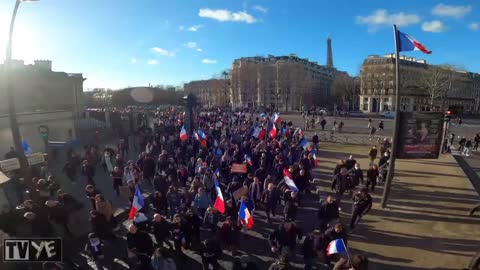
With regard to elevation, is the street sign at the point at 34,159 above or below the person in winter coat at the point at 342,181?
above

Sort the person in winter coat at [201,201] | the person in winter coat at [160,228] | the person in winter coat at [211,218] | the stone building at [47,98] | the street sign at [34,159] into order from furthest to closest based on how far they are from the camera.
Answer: the stone building at [47,98] → the street sign at [34,159] → the person in winter coat at [201,201] → the person in winter coat at [211,218] → the person in winter coat at [160,228]

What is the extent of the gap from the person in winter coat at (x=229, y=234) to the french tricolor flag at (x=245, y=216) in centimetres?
35

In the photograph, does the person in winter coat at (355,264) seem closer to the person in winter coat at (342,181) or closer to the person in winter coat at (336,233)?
the person in winter coat at (336,233)

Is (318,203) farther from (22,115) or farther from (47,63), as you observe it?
(47,63)

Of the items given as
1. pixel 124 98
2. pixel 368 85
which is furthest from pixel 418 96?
pixel 124 98

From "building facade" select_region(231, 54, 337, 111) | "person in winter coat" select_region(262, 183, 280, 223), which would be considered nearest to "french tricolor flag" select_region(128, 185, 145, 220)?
"person in winter coat" select_region(262, 183, 280, 223)

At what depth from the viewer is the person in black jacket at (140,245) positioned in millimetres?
7301

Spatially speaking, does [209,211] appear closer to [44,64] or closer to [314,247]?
[314,247]

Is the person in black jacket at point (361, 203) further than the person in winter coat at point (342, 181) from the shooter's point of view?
No

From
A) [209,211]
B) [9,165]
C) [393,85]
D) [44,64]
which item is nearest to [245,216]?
[209,211]

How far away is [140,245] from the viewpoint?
7398 mm

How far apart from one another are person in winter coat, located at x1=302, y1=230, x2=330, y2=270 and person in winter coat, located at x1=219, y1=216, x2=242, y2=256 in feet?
5.75

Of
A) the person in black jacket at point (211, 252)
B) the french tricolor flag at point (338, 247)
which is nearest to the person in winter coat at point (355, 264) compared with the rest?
the french tricolor flag at point (338, 247)

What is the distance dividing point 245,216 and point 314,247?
2.02 m
